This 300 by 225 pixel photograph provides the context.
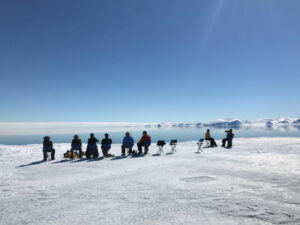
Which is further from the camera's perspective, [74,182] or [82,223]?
[74,182]

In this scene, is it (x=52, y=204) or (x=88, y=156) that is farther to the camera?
(x=88, y=156)

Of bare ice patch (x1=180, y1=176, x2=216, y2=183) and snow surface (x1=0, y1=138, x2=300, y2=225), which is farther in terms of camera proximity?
bare ice patch (x1=180, y1=176, x2=216, y2=183)

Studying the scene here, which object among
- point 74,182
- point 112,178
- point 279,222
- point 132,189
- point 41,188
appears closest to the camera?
point 279,222

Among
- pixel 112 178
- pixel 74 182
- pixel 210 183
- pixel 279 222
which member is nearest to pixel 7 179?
pixel 74 182

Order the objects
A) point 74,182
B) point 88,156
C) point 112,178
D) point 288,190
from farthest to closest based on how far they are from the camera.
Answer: point 88,156, point 112,178, point 74,182, point 288,190

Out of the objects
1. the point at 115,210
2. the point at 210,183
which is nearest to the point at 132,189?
the point at 115,210

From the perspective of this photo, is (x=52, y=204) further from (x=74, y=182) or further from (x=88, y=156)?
(x=88, y=156)

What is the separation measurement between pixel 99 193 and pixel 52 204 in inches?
46.6

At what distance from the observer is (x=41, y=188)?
6207mm

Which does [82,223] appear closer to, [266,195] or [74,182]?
[74,182]

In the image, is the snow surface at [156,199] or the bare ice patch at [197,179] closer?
the snow surface at [156,199]

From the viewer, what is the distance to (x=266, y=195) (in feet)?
16.5

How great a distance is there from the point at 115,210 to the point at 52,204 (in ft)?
5.50

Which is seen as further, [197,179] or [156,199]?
[197,179]
